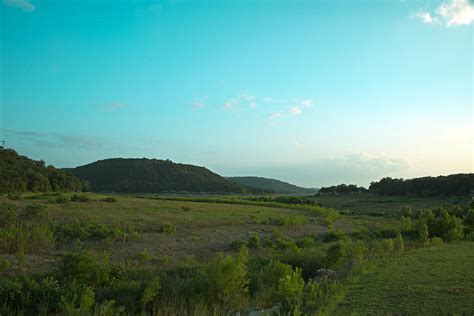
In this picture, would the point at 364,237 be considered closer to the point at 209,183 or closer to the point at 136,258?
the point at 136,258

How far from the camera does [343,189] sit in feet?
432

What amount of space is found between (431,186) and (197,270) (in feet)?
294

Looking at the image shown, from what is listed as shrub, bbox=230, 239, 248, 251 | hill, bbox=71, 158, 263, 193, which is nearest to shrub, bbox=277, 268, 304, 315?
shrub, bbox=230, 239, 248, 251

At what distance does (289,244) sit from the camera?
27.6 meters

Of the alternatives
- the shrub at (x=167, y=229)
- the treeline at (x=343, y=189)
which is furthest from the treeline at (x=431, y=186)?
the shrub at (x=167, y=229)

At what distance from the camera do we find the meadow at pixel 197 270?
12.5 m

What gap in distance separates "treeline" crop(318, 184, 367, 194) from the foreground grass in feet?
363

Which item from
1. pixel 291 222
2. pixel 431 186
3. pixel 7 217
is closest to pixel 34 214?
pixel 7 217

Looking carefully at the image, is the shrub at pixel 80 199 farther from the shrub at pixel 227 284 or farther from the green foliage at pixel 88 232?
the shrub at pixel 227 284

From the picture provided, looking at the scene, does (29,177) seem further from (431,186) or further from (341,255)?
(431,186)

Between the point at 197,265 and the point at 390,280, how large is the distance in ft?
29.7

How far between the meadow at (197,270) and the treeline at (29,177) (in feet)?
80.6

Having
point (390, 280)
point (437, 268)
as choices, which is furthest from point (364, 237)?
point (390, 280)

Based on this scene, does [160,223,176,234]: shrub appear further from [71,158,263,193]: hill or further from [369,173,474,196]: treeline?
[369,173,474,196]: treeline
